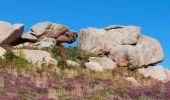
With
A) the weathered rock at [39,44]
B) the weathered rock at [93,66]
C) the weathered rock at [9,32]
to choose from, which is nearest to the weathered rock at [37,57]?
the weathered rock at [93,66]

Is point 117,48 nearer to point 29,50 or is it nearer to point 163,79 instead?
point 163,79

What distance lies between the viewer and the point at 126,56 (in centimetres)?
5153

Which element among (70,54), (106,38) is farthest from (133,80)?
(106,38)

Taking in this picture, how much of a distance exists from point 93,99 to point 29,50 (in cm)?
1887

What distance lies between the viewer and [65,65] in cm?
4591

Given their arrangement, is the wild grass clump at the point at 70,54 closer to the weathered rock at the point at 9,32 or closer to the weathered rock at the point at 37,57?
the weathered rock at the point at 37,57

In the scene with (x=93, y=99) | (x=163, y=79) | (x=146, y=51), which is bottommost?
(x=93, y=99)

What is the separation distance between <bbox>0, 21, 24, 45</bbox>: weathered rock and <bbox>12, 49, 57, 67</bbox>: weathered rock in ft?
14.4

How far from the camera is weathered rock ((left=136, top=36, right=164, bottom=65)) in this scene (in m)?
52.6

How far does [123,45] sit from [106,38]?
2121 mm

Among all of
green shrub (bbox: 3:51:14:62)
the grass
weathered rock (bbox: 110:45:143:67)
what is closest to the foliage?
the grass

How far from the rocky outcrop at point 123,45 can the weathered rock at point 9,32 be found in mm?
7751

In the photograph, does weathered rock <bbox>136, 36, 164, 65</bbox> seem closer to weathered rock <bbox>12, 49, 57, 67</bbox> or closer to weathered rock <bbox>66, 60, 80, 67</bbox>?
weathered rock <bbox>66, 60, 80, 67</bbox>

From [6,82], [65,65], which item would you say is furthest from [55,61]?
[6,82]
